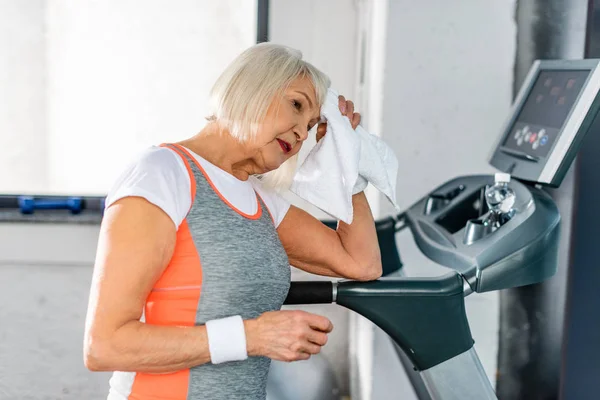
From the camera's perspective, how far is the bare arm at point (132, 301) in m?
1.02

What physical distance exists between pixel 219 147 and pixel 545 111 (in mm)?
755

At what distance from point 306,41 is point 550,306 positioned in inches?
49.5

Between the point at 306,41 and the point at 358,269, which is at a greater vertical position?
the point at 306,41

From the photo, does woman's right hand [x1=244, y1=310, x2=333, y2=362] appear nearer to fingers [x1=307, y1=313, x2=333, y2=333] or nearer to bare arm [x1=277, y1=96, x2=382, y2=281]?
fingers [x1=307, y1=313, x2=333, y2=333]

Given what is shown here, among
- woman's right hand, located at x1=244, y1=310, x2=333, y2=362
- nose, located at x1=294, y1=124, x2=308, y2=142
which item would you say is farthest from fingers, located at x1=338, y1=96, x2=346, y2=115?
woman's right hand, located at x1=244, y1=310, x2=333, y2=362

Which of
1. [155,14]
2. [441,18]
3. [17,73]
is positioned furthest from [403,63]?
[17,73]

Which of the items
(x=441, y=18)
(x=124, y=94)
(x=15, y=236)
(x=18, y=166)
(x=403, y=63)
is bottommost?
(x=15, y=236)

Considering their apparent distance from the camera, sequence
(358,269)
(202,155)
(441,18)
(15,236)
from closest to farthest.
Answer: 1. (202,155)
2. (358,269)
3. (441,18)
4. (15,236)

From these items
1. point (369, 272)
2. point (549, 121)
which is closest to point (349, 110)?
point (369, 272)

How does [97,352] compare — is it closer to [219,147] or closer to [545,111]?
[219,147]

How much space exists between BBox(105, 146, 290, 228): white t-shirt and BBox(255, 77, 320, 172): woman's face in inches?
3.1

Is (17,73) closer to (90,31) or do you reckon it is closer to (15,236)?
(90,31)

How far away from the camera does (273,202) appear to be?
1404 millimetres

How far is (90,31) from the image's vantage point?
258cm
